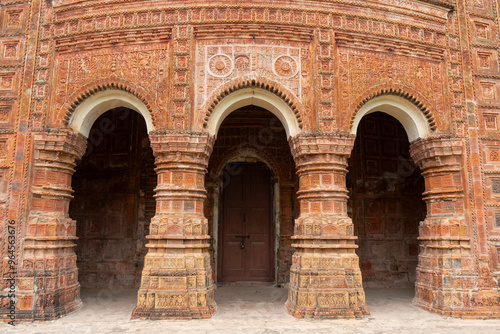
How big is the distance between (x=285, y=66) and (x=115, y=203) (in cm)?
580

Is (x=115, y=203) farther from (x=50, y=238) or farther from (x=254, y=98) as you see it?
(x=254, y=98)

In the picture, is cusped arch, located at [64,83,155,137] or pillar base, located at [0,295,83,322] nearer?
pillar base, located at [0,295,83,322]

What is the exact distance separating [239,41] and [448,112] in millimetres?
4556

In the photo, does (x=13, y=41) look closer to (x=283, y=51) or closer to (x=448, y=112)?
(x=283, y=51)

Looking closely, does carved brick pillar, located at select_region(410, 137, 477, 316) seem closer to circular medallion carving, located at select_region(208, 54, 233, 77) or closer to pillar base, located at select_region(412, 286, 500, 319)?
pillar base, located at select_region(412, 286, 500, 319)

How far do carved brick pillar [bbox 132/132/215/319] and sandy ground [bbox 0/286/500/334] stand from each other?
1.04 feet

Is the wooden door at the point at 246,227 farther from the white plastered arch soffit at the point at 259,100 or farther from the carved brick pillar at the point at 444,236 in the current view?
the carved brick pillar at the point at 444,236

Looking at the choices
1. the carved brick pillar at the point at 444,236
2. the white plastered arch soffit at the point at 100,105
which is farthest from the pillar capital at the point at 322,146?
the white plastered arch soffit at the point at 100,105

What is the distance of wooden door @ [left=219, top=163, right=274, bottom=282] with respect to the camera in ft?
33.0

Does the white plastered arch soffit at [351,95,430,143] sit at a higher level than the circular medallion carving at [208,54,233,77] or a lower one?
lower

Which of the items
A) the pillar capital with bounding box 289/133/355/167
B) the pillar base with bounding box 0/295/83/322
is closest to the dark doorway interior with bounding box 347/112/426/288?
the pillar capital with bounding box 289/133/355/167

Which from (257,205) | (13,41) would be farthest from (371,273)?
(13,41)

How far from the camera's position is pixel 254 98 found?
24.9ft

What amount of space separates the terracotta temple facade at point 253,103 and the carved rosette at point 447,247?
0.03 m
